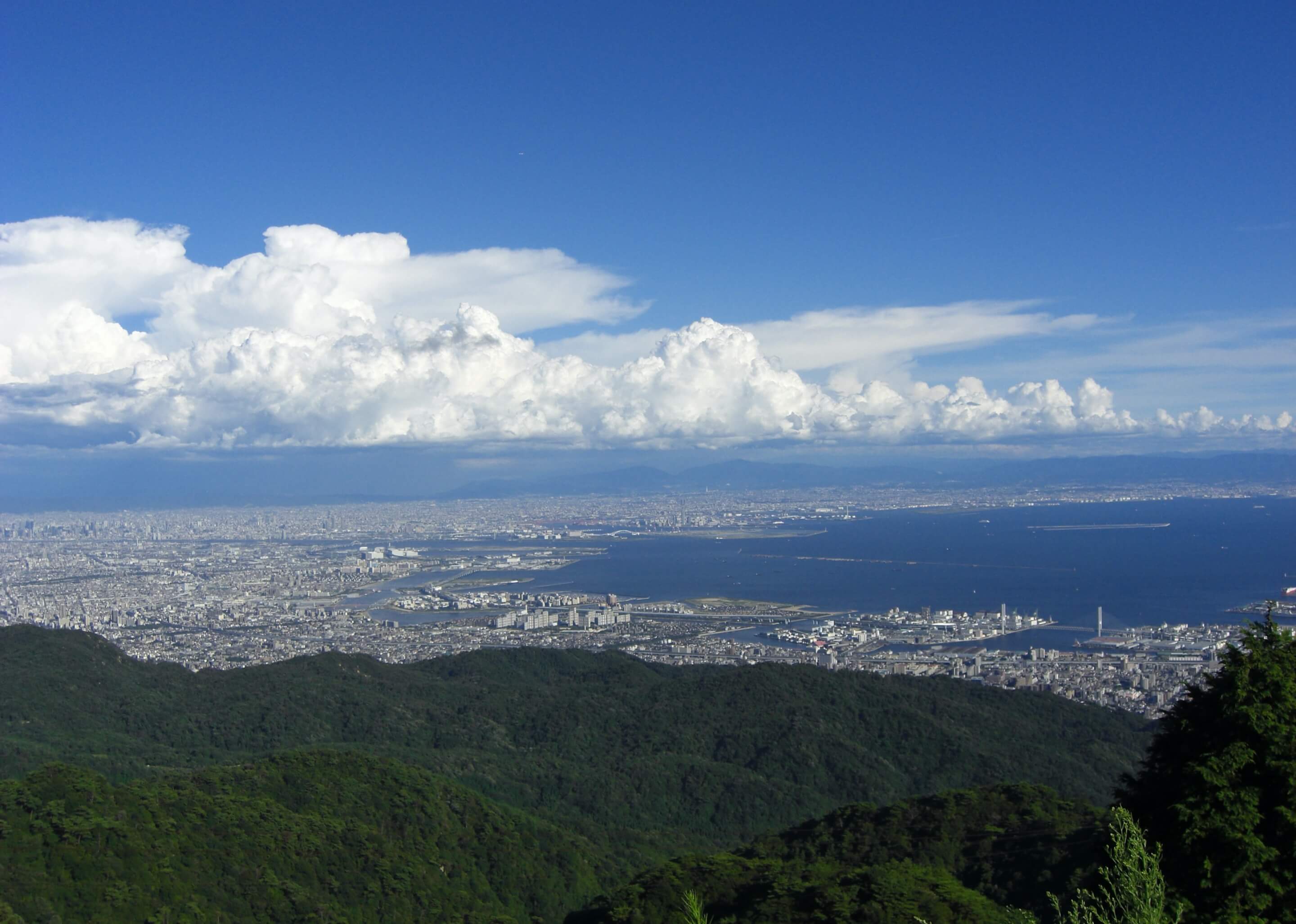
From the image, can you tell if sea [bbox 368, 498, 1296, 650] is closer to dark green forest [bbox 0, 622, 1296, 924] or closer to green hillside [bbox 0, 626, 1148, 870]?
green hillside [bbox 0, 626, 1148, 870]

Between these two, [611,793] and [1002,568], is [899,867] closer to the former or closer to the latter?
[611,793]

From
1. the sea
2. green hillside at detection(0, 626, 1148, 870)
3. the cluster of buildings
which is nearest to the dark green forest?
green hillside at detection(0, 626, 1148, 870)

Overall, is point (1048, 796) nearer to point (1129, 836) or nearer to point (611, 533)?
point (1129, 836)

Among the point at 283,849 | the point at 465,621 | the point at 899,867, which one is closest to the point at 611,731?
the point at 283,849

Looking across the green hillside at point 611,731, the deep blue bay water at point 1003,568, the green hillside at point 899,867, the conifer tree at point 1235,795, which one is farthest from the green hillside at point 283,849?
the deep blue bay water at point 1003,568

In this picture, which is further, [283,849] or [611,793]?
[611,793]

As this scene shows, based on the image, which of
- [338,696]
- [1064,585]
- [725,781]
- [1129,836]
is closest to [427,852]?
[725,781]
